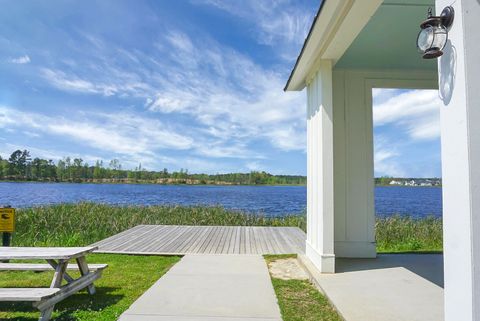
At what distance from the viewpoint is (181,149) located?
53.1m

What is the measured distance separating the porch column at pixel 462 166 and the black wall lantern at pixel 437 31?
31 millimetres

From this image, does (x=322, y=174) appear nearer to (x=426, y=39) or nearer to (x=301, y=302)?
(x=301, y=302)

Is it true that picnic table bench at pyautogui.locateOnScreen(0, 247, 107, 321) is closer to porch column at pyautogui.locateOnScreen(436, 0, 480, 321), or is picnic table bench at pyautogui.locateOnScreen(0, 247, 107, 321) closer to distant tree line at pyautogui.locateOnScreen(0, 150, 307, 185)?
porch column at pyautogui.locateOnScreen(436, 0, 480, 321)

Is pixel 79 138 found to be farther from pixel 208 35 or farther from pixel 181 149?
pixel 208 35

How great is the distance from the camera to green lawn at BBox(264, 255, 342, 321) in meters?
2.58

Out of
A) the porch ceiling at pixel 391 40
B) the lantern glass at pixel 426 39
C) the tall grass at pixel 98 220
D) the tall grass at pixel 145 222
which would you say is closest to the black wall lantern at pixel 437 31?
the lantern glass at pixel 426 39

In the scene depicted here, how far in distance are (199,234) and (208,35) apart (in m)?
9.55

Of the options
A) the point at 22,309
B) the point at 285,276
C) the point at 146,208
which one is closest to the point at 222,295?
the point at 285,276

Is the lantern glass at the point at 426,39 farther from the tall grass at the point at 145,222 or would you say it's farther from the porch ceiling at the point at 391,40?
the tall grass at the point at 145,222

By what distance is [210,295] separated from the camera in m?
3.04

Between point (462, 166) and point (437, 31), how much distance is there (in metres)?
0.61

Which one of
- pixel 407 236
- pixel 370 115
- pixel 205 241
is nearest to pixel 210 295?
pixel 205 241

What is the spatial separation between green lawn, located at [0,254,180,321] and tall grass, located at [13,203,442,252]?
7.10 feet

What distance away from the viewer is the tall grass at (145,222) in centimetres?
617
